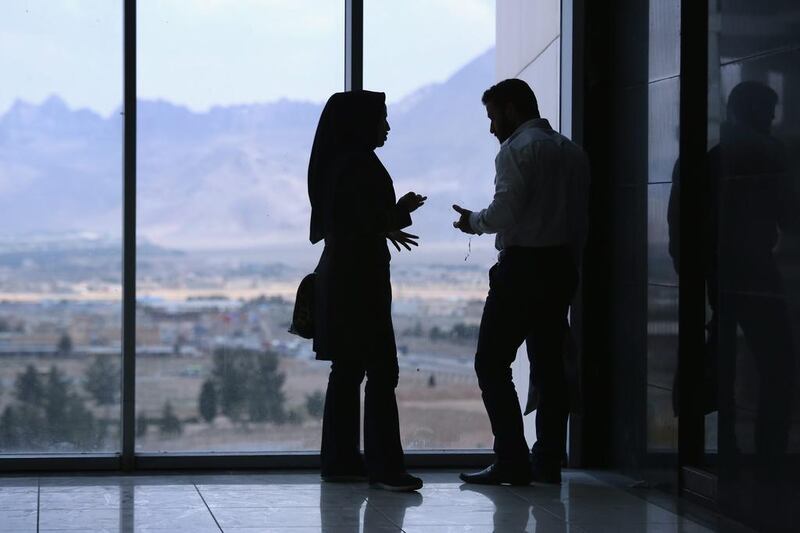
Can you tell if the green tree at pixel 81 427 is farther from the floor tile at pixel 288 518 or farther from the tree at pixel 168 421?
the floor tile at pixel 288 518

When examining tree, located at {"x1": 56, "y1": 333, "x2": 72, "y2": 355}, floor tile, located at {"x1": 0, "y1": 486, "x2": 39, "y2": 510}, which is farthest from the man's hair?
floor tile, located at {"x1": 0, "y1": 486, "x2": 39, "y2": 510}

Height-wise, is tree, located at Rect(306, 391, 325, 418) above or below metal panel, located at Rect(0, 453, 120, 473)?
above

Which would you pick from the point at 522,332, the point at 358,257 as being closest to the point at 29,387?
the point at 358,257

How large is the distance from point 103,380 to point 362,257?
1.26m

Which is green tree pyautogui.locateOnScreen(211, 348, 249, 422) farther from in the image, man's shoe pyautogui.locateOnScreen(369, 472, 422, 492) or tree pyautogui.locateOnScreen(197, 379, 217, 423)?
man's shoe pyautogui.locateOnScreen(369, 472, 422, 492)

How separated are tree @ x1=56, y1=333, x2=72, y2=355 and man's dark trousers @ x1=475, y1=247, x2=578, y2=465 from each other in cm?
165

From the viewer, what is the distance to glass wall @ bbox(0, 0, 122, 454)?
16.1ft

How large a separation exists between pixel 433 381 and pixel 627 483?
91 centimetres

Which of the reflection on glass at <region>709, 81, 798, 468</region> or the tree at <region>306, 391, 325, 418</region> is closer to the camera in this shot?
the reflection on glass at <region>709, 81, 798, 468</region>

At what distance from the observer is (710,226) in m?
4.38

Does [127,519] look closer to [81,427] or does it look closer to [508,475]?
[81,427]

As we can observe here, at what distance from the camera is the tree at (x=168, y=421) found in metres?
5.04

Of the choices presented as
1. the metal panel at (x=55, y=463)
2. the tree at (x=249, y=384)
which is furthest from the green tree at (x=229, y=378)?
the metal panel at (x=55, y=463)

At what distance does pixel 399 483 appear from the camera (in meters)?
4.58
